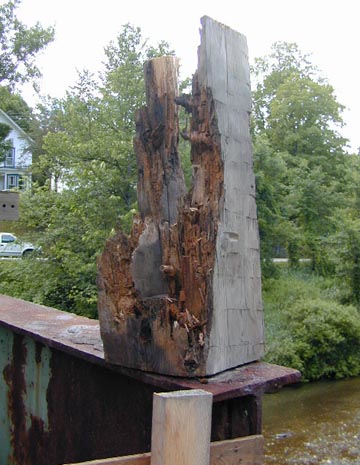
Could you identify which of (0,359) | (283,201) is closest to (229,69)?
(0,359)

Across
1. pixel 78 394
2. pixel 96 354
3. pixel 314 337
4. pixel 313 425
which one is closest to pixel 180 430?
pixel 96 354

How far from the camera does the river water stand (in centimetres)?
943

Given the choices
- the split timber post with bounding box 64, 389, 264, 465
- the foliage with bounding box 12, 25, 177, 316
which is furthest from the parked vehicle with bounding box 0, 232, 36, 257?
the split timber post with bounding box 64, 389, 264, 465

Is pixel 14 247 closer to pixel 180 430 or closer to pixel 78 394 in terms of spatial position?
pixel 78 394

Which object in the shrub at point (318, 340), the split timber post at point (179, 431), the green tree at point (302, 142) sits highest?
the green tree at point (302, 142)

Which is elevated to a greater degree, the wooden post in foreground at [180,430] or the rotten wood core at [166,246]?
the rotten wood core at [166,246]

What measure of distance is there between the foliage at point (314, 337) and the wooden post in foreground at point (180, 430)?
12962mm

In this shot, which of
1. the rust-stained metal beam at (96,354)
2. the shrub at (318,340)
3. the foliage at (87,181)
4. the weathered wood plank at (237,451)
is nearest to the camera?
the weathered wood plank at (237,451)

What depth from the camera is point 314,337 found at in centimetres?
1573

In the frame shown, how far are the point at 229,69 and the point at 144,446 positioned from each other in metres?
1.28

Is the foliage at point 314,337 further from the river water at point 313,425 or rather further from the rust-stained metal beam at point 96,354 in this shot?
the rust-stained metal beam at point 96,354

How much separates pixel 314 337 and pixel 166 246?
1432 cm

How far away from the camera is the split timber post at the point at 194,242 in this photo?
191cm

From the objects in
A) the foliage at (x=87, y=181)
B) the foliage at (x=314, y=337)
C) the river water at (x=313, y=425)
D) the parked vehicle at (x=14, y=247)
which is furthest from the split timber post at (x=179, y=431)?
the parked vehicle at (x=14, y=247)
